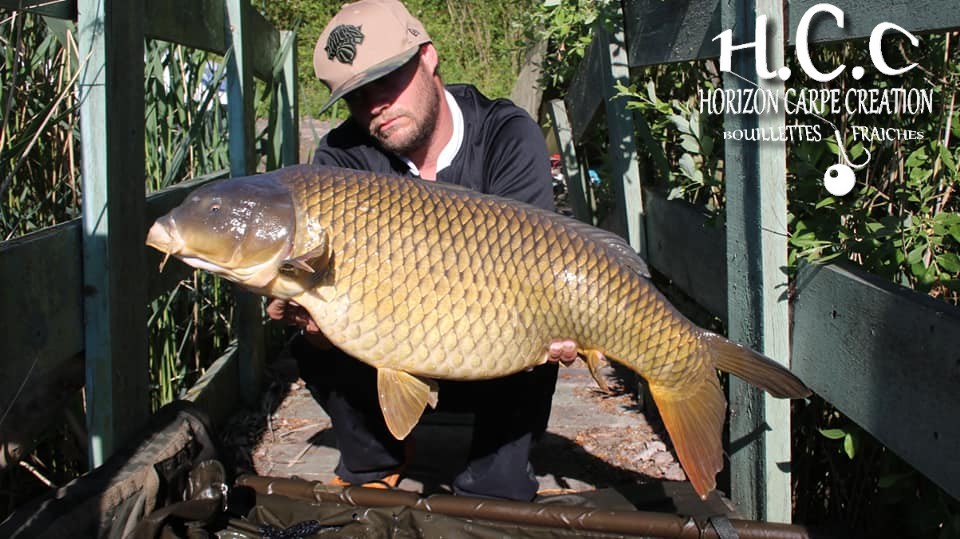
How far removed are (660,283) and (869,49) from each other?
5.27ft

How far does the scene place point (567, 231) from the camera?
1.94 meters

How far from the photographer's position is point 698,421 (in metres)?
1.96

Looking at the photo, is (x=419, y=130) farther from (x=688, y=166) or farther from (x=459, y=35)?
(x=459, y=35)

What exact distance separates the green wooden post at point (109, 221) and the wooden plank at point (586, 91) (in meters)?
1.58

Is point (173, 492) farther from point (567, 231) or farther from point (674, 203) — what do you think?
point (674, 203)

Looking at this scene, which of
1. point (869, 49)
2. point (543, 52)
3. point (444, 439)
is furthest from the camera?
point (543, 52)

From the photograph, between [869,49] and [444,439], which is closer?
[869,49]

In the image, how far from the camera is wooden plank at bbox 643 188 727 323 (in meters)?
2.49

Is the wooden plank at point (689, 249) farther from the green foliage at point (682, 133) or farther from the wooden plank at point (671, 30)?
the wooden plank at point (671, 30)

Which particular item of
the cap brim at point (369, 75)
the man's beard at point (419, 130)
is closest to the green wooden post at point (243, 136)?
the man's beard at point (419, 130)

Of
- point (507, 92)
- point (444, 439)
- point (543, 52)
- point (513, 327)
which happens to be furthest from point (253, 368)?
point (507, 92)

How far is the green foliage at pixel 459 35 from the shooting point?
12453mm

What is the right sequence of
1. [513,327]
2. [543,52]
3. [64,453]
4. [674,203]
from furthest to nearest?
[543,52] → [674,203] → [64,453] → [513,327]

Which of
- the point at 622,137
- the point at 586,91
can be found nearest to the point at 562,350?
the point at 622,137
